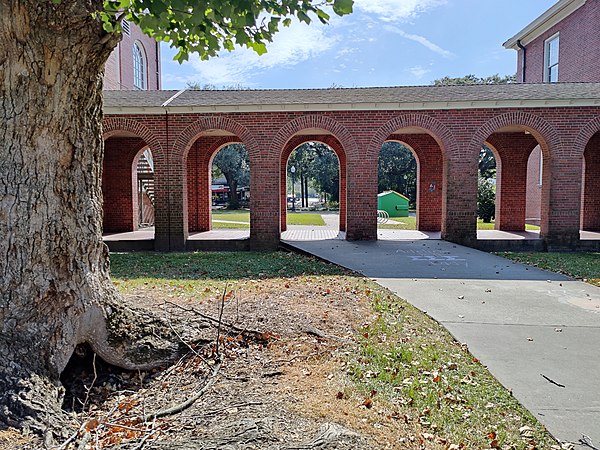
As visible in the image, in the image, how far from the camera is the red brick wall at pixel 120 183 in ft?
52.3

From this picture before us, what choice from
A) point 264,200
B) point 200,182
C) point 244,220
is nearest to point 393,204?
point 244,220

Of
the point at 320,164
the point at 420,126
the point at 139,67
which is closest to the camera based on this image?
the point at 420,126

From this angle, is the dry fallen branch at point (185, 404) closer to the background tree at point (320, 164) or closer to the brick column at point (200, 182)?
the brick column at point (200, 182)

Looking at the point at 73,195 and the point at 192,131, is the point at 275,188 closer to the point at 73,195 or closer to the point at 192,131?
the point at 192,131

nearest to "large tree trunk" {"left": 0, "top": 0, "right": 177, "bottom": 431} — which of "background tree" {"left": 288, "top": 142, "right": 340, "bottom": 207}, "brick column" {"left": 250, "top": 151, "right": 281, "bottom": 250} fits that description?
"brick column" {"left": 250, "top": 151, "right": 281, "bottom": 250}

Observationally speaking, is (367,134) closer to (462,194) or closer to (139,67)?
(462,194)

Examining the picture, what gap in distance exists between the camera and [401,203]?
29.7m

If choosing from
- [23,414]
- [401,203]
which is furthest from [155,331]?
[401,203]

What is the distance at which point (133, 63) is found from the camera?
22.9 metres

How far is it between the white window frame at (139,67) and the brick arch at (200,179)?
31.9ft

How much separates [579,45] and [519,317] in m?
19.5

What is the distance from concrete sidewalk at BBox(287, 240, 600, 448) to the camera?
330cm

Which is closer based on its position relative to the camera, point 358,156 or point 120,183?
point 358,156

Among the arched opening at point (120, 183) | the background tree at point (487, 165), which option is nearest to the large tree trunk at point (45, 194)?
the arched opening at point (120, 183)
